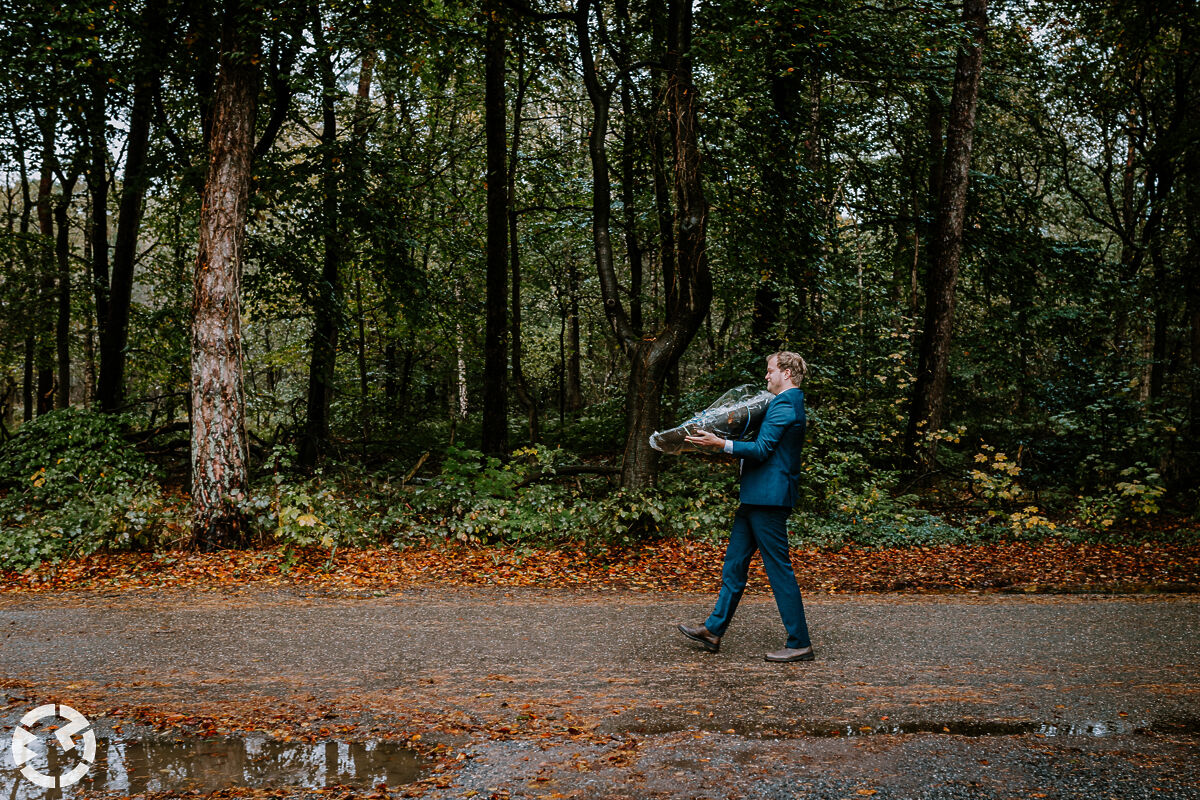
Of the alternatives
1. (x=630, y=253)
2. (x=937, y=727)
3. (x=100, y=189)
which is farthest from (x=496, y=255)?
(x=937, y=727)

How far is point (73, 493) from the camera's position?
992 cm

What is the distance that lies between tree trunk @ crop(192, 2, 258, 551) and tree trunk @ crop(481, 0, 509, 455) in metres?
4.77

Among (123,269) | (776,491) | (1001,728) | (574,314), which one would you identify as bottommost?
(1001,728)

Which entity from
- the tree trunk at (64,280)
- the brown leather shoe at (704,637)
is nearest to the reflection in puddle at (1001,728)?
the brown leather shoe at (704,637)

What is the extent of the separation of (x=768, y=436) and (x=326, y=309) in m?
11.0

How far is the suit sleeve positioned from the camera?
16.3ft

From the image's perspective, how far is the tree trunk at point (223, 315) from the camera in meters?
8.79

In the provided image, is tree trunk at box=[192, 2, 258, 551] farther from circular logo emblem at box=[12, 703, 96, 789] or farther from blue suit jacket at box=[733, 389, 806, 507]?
blue suit jacket at box=[733, 389, 806, 507]

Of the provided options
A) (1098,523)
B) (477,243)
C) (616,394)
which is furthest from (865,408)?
(616,394)

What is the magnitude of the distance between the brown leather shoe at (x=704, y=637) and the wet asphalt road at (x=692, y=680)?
0.30ft

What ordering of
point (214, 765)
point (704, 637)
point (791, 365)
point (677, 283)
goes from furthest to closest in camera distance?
point (677, 283) → point (704, 637) → point (791, 365) → point (214, 765)

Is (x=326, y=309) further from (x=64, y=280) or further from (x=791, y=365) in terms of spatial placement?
(x=791, y=365)

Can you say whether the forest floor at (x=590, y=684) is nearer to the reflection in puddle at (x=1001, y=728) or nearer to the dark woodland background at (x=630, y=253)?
the reflection in puddle at (x=1001, y=728)

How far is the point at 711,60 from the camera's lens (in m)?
9.86
